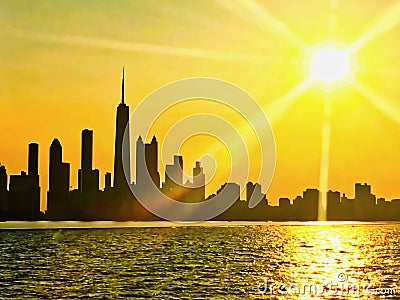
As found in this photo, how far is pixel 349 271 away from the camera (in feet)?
460

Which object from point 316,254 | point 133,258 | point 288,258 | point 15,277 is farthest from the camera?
point 316,254

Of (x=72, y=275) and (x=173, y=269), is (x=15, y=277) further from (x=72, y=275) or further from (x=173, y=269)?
(x=173, y=269)

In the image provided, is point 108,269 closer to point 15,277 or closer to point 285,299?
point 15,277

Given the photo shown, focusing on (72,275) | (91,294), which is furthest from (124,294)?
(72,275)

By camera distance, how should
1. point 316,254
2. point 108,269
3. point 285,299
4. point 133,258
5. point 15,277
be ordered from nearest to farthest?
point 285,299, point 15,277, point 108,269, point 133,258, point 316,254

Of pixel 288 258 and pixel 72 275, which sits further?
pixel 288 258

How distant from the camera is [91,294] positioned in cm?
9912

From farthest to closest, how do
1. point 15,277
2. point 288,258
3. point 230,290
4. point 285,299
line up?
1. point 288,258
2. point 15,277
3. point 230,290
4. point 285,299

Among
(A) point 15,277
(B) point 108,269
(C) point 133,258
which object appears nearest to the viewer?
(A) point 15,277

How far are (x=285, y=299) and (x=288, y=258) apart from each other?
7864 centimetres

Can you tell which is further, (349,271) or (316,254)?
(316,254)

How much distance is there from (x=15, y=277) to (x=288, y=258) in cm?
6862

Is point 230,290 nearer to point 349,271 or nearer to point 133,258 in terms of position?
point 349,271

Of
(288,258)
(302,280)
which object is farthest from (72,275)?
(288,258)
